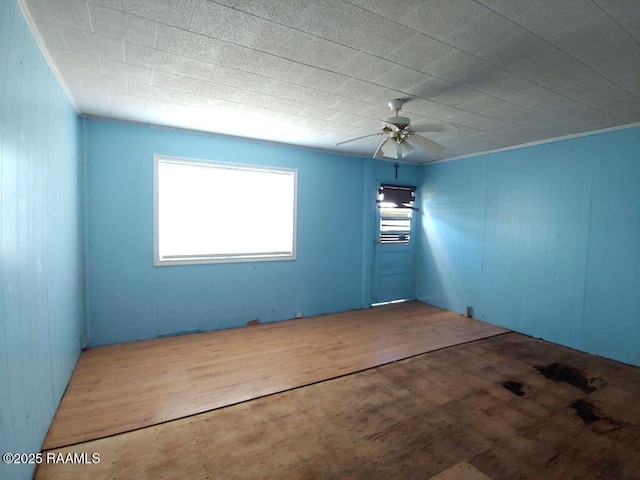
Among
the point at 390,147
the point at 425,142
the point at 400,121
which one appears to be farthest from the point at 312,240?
the point at 400,121

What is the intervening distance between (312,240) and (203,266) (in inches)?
65.4

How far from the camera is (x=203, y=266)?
3.96 meters

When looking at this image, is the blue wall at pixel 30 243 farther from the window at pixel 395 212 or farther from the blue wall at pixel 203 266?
the window at pixel 395 212

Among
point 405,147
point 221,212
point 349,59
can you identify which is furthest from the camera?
point 221,212

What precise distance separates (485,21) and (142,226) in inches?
148

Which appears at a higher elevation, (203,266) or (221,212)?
(221,212)

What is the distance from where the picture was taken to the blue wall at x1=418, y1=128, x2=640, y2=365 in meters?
3.30

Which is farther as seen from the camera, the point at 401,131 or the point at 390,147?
the point at 390,147

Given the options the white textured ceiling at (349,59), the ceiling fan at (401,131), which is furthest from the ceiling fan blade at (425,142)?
the white textured ceiling at (349,59)

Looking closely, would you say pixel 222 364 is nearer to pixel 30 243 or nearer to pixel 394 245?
pixel 30 243

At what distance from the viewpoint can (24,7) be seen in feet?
5.24

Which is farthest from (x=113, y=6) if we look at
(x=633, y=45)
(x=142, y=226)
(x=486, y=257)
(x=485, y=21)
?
(x=486, y=257)

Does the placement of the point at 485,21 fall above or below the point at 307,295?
above

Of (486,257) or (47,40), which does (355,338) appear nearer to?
(486,257)
